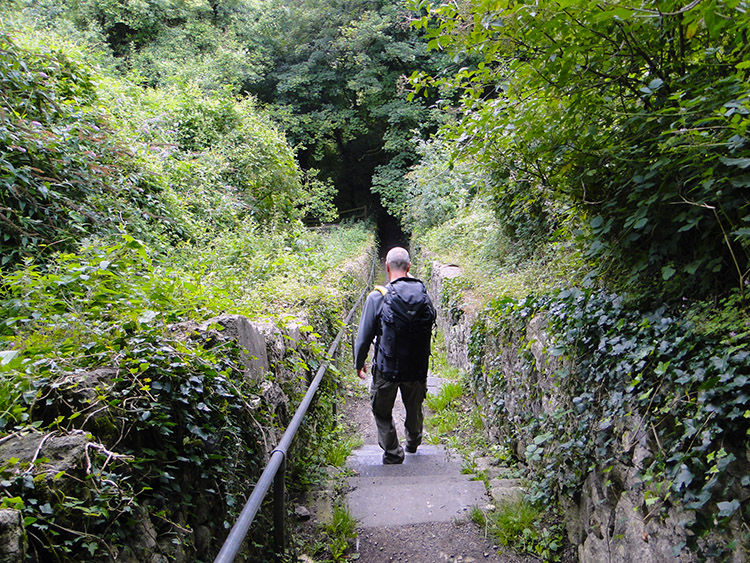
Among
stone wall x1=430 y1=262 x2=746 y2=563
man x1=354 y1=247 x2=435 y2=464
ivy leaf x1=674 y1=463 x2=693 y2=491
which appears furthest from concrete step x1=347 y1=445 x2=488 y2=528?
ivy leaf x1=674 y1=463 x2=693 y2=491

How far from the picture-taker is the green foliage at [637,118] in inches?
66.3

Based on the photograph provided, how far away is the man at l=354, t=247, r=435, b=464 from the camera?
12.4ft

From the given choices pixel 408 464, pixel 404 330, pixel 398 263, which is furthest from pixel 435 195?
pixel 408 464

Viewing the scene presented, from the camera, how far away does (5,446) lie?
1.26 meters

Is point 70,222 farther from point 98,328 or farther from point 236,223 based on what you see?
point 236,223

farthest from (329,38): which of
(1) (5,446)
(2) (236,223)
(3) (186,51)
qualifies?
(1) (5,446)

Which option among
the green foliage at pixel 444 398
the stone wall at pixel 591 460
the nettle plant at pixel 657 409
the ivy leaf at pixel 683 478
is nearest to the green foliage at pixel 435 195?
the green foliage at pixel 444 398

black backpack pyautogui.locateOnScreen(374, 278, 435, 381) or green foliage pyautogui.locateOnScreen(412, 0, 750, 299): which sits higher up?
green foliage pyautogui.locateOnScreen(412, 0, 750, 299)

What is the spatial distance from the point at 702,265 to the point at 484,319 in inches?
109

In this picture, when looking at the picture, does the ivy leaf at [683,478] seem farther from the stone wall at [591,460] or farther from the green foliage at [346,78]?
the green foliage at [346,78]

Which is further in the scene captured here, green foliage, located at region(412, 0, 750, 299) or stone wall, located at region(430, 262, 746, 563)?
stone wall, located at region(430, 262, 746, 563)

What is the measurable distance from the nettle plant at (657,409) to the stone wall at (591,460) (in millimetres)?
21

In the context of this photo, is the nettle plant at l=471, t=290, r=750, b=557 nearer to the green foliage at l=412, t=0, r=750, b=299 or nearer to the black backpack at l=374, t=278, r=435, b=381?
the green foliage at l=412, t=0, r=750, b=299

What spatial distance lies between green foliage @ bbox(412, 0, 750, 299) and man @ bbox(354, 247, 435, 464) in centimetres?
159
